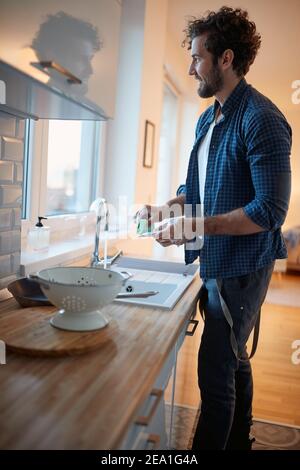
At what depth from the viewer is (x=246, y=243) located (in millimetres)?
1392

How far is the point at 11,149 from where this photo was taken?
1404 millimetres

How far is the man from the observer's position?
4.38ft

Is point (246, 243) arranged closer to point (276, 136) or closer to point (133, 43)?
point (276, 136)

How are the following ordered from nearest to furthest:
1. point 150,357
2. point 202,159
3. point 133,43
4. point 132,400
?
point 132,400
point 150,357
point 202,159
point 133,43

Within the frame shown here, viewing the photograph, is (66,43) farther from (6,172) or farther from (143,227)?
(143,227)

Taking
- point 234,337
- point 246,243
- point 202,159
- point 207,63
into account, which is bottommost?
point 234,337

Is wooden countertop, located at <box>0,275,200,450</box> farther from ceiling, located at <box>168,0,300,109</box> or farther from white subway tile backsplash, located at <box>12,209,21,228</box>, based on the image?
ceiling, located at <box>168,0,300,109</box>

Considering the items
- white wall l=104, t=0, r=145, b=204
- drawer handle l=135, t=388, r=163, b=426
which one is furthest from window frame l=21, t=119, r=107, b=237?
drawer handle l=135, t=388, r=163, b=426

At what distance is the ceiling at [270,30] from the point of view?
147 inches

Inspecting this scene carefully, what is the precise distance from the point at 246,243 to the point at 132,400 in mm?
743

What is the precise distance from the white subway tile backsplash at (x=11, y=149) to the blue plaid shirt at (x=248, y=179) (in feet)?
2.02

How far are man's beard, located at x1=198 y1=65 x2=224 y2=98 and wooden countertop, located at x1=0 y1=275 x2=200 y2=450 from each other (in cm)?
79

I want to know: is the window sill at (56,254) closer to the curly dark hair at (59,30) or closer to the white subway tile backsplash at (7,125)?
the white subway tile backsplash at (7,125)

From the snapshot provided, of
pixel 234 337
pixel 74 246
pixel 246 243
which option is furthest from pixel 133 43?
pixel 234 337
